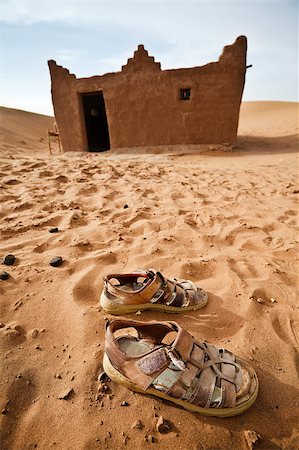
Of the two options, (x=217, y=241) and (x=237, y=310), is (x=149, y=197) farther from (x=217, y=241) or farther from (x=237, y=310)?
(x=237, y=310)

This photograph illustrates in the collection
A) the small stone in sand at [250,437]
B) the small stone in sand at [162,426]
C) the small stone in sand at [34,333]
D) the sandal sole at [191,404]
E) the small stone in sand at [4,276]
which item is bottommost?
the small stone in sand at [250,437]

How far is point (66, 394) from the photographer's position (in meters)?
1.24

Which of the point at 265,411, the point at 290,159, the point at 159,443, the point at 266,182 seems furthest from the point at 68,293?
the point at 290,159

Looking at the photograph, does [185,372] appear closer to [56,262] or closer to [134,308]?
[134,308]

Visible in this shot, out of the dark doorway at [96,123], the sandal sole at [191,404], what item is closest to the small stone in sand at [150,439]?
the sandal sole at [191,404]

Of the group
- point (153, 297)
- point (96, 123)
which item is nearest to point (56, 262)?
point (153, 297)

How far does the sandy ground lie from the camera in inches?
44.6

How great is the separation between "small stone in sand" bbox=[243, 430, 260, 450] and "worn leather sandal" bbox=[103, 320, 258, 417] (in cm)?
8

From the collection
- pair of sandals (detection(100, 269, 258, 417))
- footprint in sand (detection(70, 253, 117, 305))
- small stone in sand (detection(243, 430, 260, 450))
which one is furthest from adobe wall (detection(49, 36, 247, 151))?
small stone in sand (detection(243, 430, 260, 450))

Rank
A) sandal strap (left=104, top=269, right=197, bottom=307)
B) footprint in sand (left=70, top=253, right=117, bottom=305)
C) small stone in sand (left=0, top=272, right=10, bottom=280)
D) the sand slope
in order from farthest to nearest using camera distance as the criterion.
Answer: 1. the sand slope
2. small stone in sand (left=0, top=272, right=10, bottom=280)
3. footprint in sand (left=70, top=253, right=117, bottom=305)
4. sandal strap (left=104, top=269, right=197, bottom=307)

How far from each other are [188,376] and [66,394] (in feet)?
1.92

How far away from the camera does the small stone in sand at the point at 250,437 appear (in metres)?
1.06

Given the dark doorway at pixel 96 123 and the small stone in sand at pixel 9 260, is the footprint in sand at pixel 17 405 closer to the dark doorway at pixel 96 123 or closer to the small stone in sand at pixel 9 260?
the small stone in sand at pixel 9 260

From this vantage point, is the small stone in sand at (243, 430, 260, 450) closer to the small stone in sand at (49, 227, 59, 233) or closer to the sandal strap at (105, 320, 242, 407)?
the sandal strap at (105, 320, 242, 407)
